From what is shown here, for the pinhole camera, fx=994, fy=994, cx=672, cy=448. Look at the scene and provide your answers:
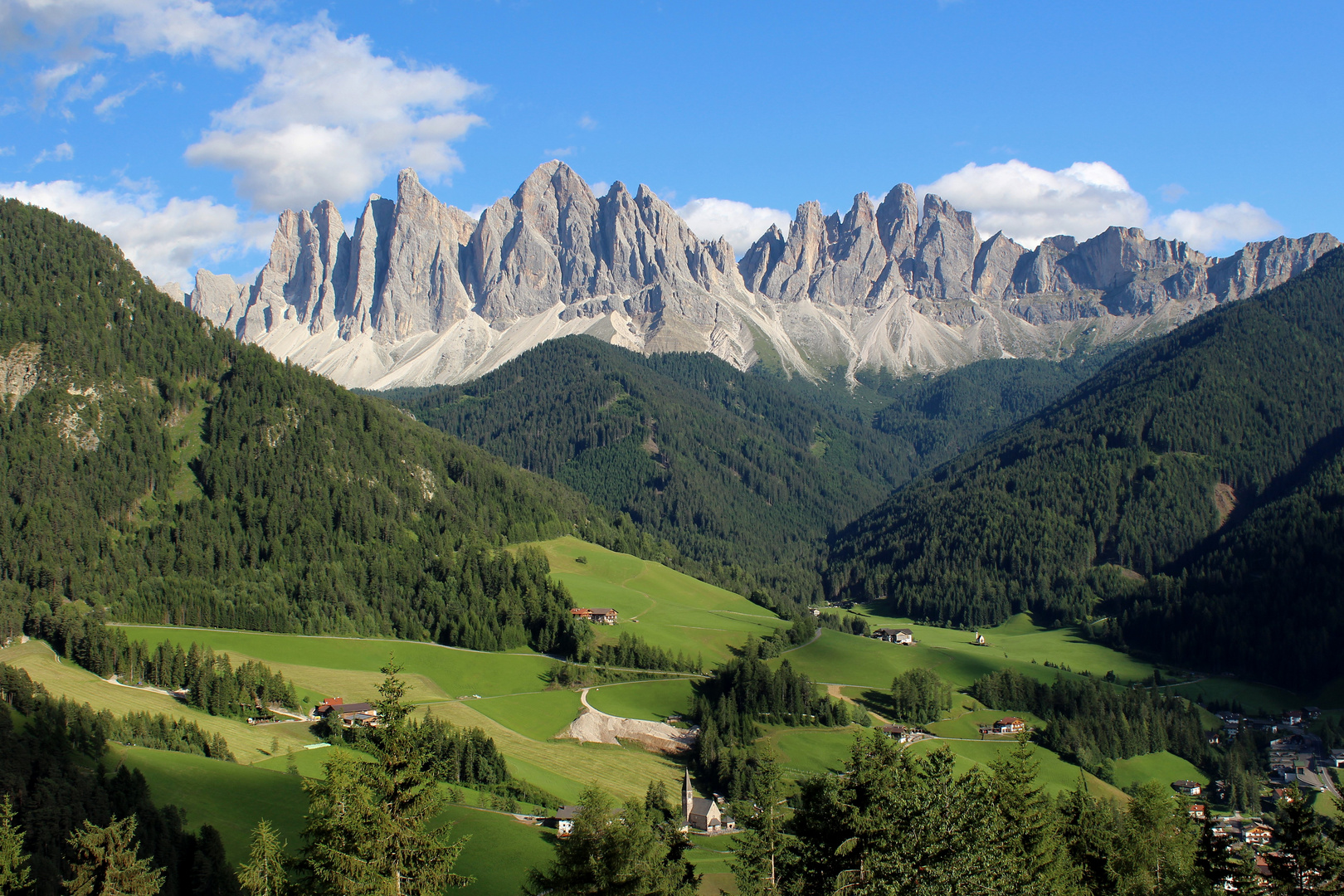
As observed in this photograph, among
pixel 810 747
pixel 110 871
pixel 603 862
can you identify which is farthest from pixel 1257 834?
pixel 110 871

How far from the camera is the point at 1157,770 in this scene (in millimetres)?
117875

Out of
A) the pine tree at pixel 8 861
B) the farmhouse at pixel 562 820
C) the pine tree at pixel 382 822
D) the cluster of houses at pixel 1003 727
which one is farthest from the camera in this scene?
the cluster of houses at pixel 1003 727

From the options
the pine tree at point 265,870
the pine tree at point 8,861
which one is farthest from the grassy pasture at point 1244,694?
the pine tree at point 8,861

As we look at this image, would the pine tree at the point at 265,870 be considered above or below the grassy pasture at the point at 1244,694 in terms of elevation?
above

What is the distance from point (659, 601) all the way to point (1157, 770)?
81.2 metres

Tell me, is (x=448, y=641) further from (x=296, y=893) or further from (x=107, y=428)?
(x=296, y=893)

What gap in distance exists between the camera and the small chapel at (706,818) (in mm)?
85125

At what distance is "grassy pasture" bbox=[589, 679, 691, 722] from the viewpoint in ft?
385

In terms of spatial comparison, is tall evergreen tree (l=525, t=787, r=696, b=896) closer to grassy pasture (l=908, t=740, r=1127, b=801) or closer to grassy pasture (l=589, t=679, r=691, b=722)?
grassy pasture (l=908, t=740, r=1127, b=801)

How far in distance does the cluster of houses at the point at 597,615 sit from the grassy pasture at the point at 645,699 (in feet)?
63.7

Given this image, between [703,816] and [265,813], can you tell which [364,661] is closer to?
[703,816]

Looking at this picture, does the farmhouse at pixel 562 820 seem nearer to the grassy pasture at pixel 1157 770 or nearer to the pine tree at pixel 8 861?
the pine tree at pixel 8 861

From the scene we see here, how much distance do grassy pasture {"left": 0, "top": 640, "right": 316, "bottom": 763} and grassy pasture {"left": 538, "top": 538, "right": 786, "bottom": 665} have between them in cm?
5548

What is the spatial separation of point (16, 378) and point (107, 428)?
1352 cm
